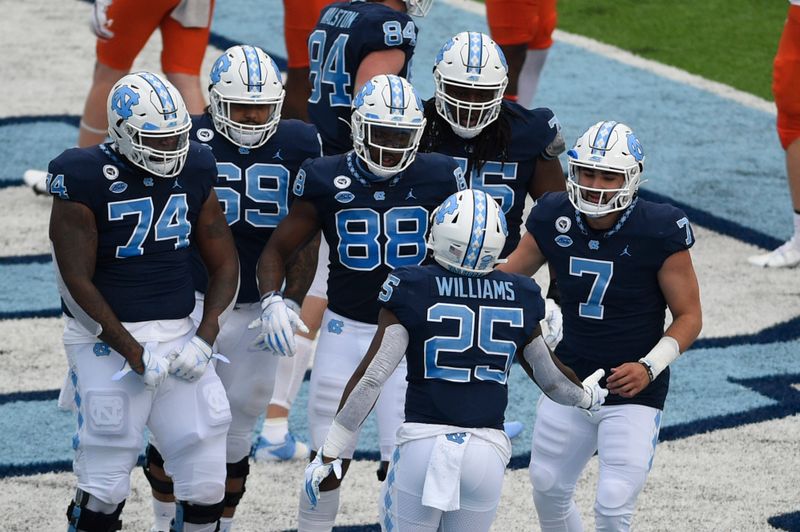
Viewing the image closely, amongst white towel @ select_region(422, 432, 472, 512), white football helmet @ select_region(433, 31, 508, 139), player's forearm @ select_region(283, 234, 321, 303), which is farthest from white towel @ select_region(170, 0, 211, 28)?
white towel @ select_region(422, 432, 472, 512)

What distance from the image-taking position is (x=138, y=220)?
4.98 metres

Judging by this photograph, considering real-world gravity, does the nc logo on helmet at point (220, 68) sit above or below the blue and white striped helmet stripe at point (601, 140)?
below

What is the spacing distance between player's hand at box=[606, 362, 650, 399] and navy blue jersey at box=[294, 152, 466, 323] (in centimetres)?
86

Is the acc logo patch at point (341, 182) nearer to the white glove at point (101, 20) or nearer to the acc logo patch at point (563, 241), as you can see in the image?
the acc logo patch at point (563, 241)

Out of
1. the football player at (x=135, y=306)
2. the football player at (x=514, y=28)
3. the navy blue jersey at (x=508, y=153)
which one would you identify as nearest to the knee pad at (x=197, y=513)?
the football player at (x=135, y=306)

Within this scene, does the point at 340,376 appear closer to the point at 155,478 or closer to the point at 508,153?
the point at 155,478

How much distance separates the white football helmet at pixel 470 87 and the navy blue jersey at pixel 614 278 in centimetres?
58

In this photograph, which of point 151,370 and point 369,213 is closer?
point 151,370

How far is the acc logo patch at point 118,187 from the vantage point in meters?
4.93

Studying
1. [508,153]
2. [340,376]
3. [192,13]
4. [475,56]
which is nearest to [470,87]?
[475,56]

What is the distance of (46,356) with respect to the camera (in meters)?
7.26

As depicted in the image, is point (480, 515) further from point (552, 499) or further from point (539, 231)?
point (539, 231)

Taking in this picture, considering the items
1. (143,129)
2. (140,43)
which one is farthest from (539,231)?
(140,43)

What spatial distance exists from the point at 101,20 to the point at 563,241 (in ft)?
12.8
